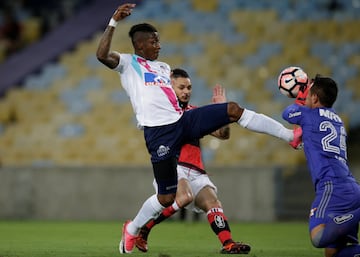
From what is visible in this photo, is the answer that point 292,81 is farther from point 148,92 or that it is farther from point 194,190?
point 194,190

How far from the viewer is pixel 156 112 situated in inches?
313

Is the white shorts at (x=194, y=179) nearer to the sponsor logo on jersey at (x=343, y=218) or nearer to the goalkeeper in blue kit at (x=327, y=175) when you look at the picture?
the goalkeeper in blue kit at (x=327, y=175)

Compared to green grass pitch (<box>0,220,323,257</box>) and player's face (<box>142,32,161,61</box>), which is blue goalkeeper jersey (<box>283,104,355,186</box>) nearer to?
green grass pitch (<box>0,220,323,257</box>)

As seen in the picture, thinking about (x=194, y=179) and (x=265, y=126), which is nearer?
(x=265, y=126)

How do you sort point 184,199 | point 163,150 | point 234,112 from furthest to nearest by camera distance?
point 184,199, point 163,150, point 234,112

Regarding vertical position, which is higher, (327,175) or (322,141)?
(322,141)

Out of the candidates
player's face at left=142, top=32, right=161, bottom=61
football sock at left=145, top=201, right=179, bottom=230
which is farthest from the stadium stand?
player's face at left=142, top=32, right=161, bottom=61

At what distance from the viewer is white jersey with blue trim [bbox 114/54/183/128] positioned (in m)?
7.96

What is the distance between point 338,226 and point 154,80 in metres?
2.25

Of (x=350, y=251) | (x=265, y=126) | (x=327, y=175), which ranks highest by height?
(x=265, y=126)

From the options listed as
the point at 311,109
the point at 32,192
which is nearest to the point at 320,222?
the point at 311,109

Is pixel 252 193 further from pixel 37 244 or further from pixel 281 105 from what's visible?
pixel 37 244

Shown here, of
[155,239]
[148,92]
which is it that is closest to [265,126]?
[148,92]

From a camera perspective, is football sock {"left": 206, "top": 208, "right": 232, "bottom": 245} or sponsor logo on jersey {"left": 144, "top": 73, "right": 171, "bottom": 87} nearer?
sponsor logo on jersey {"left": 144, "top": 73, "right": 171, "bottom": 87}
